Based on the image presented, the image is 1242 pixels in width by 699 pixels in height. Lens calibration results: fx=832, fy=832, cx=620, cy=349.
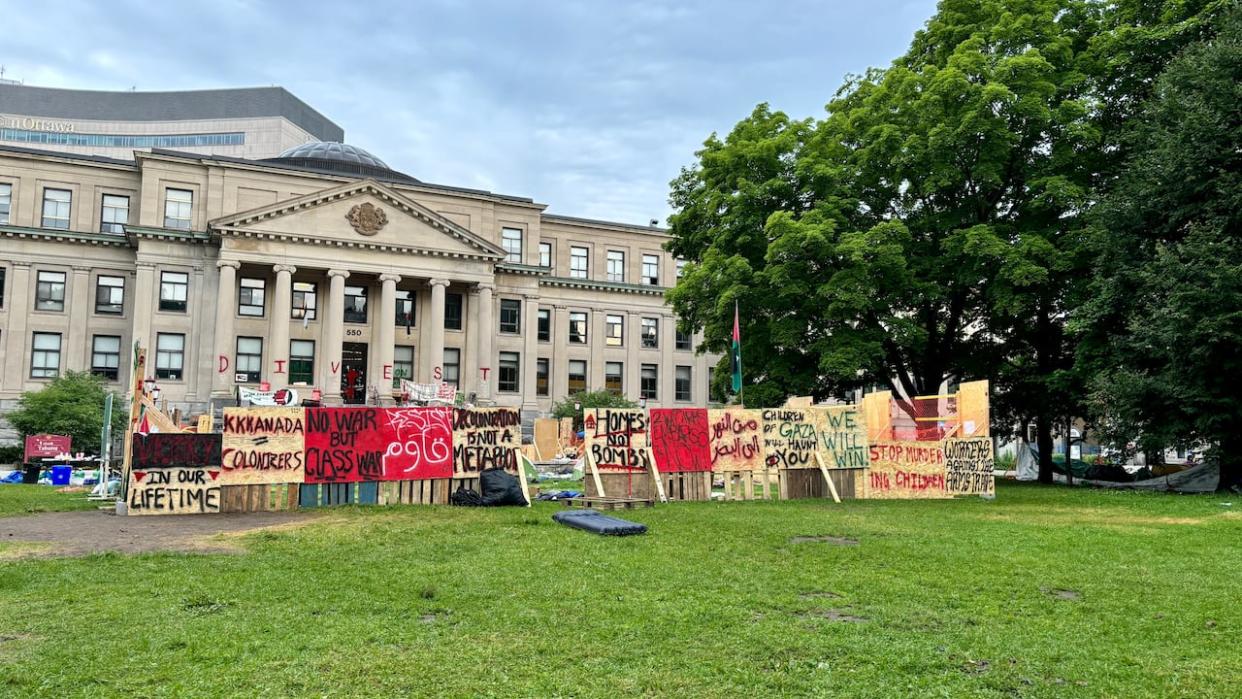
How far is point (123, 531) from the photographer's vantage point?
13742mm

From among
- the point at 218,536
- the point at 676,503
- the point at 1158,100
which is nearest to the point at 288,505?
the point at 218,536

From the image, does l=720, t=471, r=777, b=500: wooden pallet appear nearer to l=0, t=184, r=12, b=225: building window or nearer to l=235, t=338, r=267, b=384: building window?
l=235, t=338, r=267, b=384: building window

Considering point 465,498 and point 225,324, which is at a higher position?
point 225,324

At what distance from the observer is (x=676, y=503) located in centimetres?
1906

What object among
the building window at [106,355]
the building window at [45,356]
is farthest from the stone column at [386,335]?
the building window at [45,356]

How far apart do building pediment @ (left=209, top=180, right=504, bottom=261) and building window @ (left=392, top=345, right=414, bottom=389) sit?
7.00 m

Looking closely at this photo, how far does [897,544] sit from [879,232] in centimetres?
1742

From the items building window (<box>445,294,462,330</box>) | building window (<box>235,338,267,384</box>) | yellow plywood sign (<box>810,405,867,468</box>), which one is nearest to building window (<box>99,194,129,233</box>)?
building window (<box>235,338,267,384</box>)

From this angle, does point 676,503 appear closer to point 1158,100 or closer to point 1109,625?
point 1109,625

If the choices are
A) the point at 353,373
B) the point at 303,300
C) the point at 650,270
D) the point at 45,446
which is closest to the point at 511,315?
the point at 353,373

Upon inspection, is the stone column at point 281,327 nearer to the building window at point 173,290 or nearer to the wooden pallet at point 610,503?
the building window at point 173,290

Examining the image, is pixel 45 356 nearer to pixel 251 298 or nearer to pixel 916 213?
pixel 251 298

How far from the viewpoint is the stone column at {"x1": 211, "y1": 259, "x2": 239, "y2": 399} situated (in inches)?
1881

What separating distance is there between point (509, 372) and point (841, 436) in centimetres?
4129
